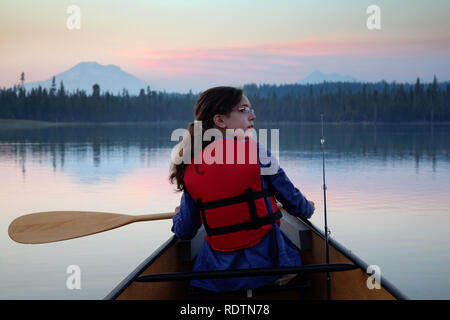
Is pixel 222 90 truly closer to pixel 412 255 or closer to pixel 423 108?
pixel 412 255

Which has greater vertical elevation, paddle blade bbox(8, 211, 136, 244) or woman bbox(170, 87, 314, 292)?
woman bbox(170, 87, 314, 292)

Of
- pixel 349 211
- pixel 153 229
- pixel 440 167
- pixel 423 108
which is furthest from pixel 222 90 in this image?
pixel 423 108

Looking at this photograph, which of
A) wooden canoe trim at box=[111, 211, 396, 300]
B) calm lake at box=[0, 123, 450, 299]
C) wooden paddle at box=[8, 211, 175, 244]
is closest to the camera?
wooden canoe trim at box=[111, 211, 396, 300]

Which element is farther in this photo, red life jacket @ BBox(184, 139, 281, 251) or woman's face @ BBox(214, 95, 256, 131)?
woman's face @ BBox(214, 95, 256, 131)

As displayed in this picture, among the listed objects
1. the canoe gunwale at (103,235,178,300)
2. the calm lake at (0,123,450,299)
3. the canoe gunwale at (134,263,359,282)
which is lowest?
the calm lake at (0,123,450,299)

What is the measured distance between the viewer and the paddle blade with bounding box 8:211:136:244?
591 cm

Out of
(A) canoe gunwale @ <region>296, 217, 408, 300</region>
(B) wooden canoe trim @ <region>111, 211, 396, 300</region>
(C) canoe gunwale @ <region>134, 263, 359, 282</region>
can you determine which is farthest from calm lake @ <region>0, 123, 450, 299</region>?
(C) canoe gunwale @ <region>134, 263, 359, 282</region>

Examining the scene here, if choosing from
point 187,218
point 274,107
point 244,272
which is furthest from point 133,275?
point 274,107

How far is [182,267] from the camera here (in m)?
5.12

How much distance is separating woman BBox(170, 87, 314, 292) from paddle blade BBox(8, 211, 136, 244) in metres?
2.37

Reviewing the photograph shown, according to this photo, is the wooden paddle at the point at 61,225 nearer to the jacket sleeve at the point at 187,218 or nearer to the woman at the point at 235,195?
the jacket sleeve at the point at 187,218

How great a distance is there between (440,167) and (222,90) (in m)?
20.3

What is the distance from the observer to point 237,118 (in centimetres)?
371

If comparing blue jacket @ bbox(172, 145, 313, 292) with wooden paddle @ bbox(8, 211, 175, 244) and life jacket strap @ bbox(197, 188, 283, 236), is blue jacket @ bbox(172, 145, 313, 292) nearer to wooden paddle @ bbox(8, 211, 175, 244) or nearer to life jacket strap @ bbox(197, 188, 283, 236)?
life jacket strap @ bbox(197, 188, 283, 236)
